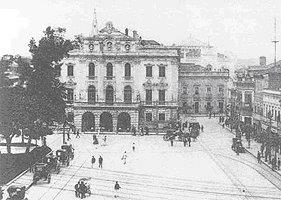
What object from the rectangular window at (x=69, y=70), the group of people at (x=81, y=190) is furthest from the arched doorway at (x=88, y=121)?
the group of people at (x=81, y=190)

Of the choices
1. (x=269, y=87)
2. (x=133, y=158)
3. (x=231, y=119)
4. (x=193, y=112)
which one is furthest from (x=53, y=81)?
(x=193, y=112)

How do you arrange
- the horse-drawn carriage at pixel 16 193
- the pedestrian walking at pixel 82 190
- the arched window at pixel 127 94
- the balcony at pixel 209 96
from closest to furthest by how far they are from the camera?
1. the horse-drawn carriage at pixel 16 193
2. the pedestrian walking at pixel 82 190
3. the arched window at pixel 127 94
4. the balcony at pixel 209 96

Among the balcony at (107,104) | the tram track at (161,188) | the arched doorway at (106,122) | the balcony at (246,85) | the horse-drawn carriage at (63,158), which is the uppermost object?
the balcony at (246,85)

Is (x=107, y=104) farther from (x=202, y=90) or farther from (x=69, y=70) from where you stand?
(x=202, y=90)

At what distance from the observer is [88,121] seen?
227 ft

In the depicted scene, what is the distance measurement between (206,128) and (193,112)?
20.9m

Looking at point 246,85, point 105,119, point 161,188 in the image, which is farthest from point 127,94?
point 161,188

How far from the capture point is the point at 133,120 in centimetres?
6838

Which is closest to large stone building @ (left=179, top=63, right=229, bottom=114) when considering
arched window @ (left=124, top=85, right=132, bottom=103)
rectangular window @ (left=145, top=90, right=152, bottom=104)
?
rectangular window @ (left=145, top=90, right=152, bottom=104)

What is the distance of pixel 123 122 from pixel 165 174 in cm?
2863

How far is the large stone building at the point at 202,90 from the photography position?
92625 mm

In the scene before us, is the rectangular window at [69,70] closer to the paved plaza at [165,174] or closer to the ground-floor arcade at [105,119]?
the ground-floor arcade at [105,119]

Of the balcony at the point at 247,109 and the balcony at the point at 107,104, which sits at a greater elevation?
the balcony at the point at 107,104

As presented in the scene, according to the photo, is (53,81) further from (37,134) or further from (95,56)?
(95,56)
